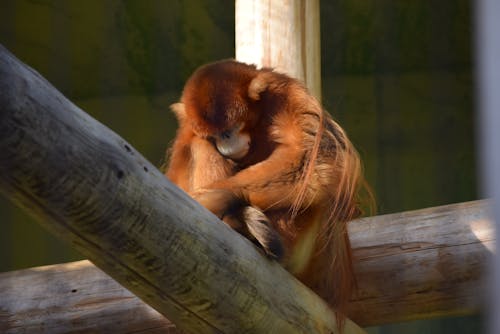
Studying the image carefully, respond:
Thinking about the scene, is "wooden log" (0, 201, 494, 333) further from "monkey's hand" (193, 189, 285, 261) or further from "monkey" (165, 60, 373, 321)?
"monkey's hand" (193, 189, 285, 261)

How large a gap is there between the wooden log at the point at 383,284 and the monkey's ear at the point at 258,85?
629 millimetres

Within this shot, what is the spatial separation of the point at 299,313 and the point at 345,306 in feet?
1.39

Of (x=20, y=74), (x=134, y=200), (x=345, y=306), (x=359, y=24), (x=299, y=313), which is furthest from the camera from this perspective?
(x=359, y=24)

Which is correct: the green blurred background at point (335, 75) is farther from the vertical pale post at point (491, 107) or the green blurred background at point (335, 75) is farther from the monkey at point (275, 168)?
the vertical pale post at point (491, 107)

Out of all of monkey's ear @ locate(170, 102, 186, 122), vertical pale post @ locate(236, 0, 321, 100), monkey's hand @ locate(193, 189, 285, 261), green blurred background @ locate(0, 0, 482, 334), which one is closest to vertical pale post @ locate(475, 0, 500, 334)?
monkey's hand @ locate(193, 189, 285, 261)

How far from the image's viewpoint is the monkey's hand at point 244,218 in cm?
262

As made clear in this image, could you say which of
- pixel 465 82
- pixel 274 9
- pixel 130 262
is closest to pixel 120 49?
pixel 465 82

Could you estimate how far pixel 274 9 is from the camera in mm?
3568

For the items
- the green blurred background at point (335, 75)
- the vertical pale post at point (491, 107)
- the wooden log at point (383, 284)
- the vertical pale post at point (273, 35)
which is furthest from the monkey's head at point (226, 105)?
the green blurred background at point (335, 75)

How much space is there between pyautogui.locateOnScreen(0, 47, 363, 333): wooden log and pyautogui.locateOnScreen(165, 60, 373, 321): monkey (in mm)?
202

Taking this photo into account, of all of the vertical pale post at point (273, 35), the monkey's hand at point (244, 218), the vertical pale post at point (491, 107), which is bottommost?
the monkey's hand at point (244, 218)

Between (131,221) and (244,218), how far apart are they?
29.4 inches

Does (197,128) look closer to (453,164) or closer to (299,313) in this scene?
(299,313)

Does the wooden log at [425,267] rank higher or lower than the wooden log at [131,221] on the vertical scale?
lower
